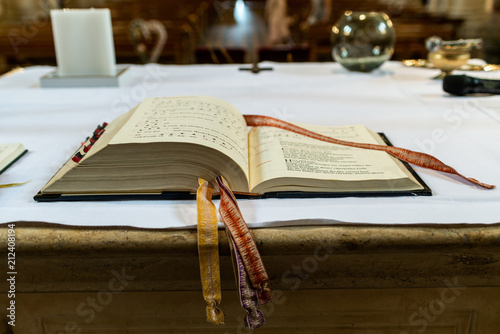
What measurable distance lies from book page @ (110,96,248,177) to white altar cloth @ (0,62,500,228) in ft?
0.37

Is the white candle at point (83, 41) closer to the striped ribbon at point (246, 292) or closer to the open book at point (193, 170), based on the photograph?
the open book at point (193, 170)

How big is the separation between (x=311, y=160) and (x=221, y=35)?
1134 cm

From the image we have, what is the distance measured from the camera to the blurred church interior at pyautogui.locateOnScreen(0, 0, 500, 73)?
14.7ft

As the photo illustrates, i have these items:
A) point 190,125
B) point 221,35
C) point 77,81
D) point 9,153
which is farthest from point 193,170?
point 221,35

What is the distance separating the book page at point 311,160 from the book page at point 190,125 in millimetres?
38

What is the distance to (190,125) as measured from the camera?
94 centimetres

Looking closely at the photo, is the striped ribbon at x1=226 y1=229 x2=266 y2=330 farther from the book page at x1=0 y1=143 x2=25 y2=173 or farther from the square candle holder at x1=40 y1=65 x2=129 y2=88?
the square candle holder at x1=40 y1=65 x2=129 y2=88

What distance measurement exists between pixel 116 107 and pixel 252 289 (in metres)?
1.02

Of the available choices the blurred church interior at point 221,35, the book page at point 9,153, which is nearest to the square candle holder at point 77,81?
the book page at point 9,153

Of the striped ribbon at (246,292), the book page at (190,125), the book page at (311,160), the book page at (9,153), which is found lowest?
the striped ribbon at (246,292)

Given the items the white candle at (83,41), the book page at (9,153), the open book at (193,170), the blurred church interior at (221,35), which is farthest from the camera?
the blurred church interior at (221,35)

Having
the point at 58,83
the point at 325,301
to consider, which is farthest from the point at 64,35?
the point at 325,301

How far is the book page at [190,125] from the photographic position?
2.87ft

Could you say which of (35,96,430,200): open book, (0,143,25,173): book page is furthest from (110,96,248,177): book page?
(0,143,25,173): book page
